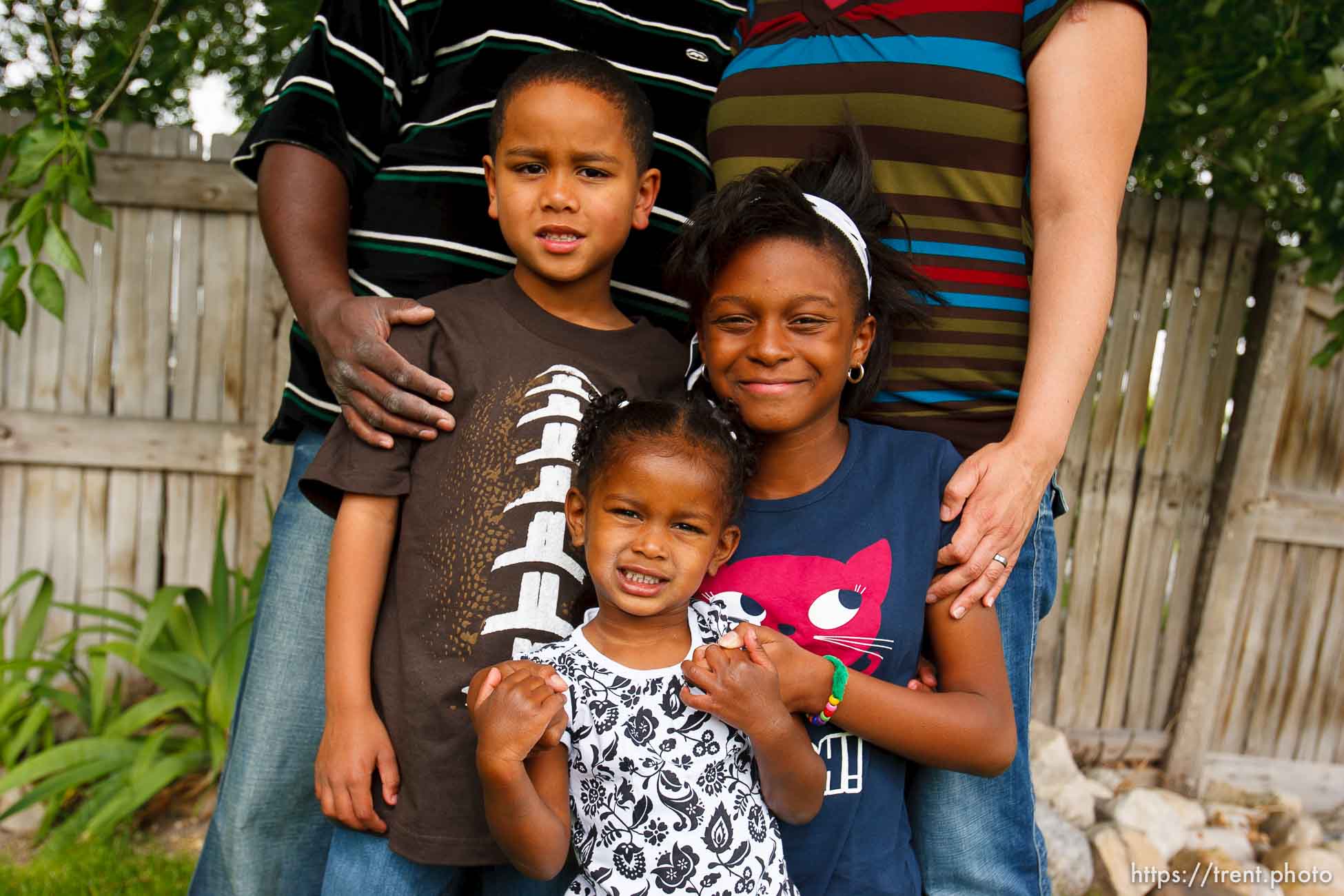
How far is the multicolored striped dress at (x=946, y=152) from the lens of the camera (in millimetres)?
1646

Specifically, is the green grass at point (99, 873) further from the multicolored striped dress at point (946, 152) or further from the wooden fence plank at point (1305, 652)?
the wooden fence plank at point (1305, 652)

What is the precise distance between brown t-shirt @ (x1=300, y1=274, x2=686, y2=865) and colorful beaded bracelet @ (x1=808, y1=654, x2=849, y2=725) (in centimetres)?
43

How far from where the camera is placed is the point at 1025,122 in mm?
1668

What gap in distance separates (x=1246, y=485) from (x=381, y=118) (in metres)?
3.83

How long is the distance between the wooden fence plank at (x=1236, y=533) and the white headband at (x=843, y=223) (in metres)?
3.31

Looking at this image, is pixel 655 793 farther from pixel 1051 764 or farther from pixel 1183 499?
pixel 1183 499

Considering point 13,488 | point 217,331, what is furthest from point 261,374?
point 13,488

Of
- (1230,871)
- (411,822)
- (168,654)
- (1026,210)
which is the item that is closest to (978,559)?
(1026,210)

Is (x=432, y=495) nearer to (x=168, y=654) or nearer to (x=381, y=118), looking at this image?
(x=381, y=118)

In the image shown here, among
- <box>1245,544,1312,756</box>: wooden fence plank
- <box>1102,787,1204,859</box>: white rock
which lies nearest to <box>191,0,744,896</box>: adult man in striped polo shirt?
<box>1102,787,1204,859</box>: white rock

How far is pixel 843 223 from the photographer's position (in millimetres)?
1604

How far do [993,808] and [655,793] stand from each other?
2.11 ft

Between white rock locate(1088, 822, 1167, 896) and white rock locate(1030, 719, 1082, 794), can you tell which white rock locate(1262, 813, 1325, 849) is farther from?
white rock locate(1030, 719, 1082, 794)

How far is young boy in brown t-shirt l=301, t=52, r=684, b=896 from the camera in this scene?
1578 millimetres
